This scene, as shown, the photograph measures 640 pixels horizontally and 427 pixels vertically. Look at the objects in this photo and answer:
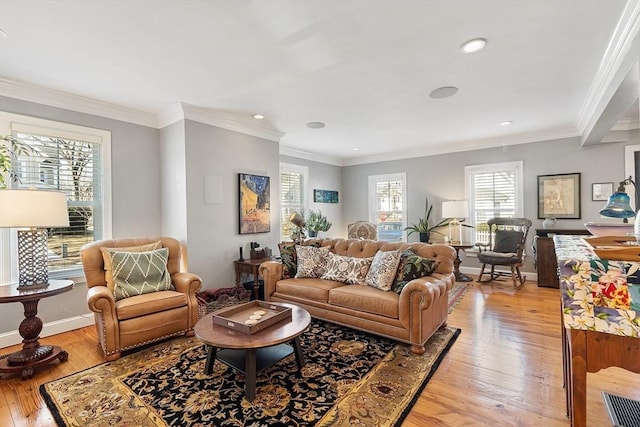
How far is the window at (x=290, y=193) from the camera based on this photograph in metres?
5.84

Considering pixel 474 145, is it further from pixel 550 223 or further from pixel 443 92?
pixel 443 92

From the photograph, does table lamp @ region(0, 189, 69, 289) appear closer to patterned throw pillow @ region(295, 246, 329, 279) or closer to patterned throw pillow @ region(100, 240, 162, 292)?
patterned throw pillow @ region(100, 240, 162, 292)

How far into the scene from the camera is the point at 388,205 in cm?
679

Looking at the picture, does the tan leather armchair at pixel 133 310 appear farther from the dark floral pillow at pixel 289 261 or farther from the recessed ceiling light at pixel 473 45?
the recessed ceiling light at pixel 473 45

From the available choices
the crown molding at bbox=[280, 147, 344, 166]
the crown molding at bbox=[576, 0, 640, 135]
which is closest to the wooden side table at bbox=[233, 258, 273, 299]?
the crown molding at bbox=[280, 147, 344, 166]

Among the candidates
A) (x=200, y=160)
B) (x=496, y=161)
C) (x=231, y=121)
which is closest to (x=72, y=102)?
(x=200, y=160)

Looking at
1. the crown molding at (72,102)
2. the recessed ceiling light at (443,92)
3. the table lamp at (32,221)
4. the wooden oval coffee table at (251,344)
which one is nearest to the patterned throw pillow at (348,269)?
the wooden oval coffee table at (251,344)

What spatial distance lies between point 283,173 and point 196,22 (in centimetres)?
390

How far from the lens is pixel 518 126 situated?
4672 millimetres

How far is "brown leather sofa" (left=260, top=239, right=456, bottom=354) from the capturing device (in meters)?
2.61

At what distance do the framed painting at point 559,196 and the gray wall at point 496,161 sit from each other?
0.07 metres

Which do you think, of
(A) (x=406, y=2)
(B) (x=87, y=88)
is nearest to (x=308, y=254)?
(A) (x=406, y=2)

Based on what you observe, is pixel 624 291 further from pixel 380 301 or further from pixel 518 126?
pixel 518 126

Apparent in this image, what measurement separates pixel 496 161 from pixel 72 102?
6.21m
